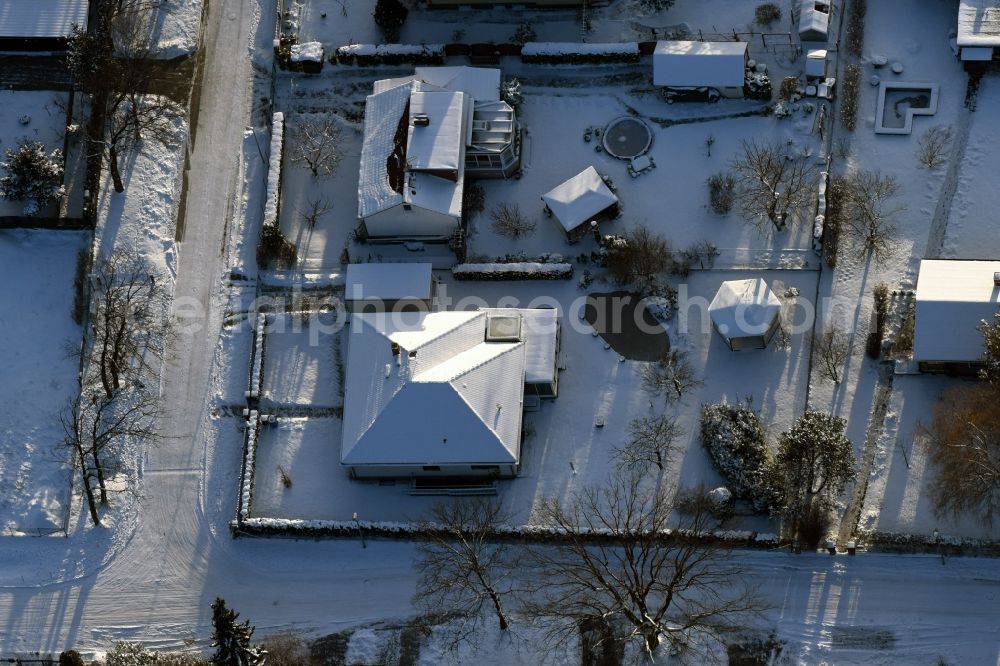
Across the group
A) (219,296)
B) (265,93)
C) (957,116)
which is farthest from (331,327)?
(957,116)

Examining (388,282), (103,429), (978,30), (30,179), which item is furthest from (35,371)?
(978,30)

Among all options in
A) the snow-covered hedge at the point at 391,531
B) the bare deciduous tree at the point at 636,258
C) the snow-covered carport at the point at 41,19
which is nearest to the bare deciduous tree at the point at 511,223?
the bare deciduous tree at the point at 636,258

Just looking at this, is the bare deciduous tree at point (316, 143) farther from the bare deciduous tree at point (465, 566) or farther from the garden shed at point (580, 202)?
the bare deciduous tree at point (465, 566)

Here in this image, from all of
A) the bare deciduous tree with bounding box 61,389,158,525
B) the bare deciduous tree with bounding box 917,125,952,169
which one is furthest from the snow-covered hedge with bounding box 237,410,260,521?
the bare deciduous tree with bounding box 917,125,952,169

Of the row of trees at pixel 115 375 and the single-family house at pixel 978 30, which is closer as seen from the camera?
the row of trees at pixel 115 375

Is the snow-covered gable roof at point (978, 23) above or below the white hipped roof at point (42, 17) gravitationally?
above

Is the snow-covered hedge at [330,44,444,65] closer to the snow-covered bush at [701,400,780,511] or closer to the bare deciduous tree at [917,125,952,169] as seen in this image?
the snow-covered bush at [701,400,780,511]
